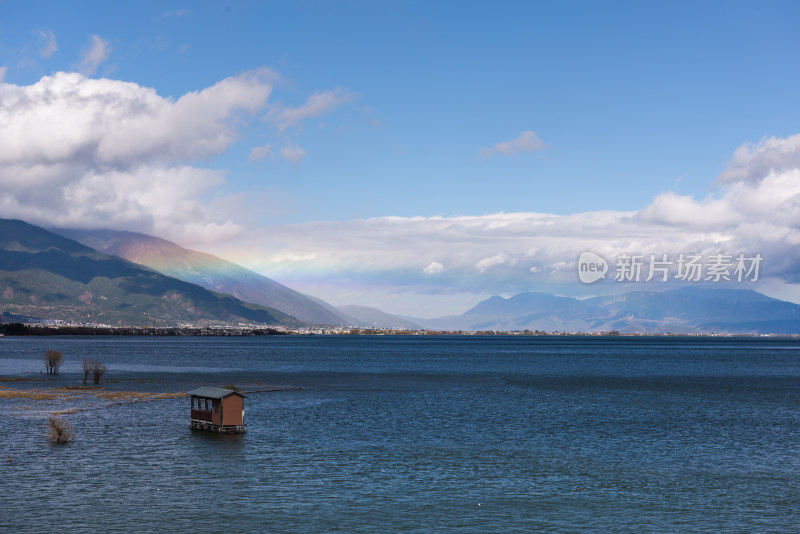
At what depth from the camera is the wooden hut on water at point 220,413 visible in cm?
6450

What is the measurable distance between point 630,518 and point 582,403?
5748 centimetres

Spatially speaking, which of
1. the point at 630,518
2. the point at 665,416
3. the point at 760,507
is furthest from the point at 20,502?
the point at 665,416

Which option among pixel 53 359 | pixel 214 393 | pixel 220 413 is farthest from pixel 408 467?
pixel 53 359

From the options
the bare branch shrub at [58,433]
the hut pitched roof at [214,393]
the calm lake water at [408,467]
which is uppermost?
the hut pitched roof at [214,393]

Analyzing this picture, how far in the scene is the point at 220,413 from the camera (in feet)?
211

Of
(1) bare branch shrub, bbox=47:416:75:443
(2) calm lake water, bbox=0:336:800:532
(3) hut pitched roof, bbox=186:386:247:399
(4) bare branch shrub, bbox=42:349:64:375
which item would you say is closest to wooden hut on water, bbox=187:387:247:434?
(3) hut pitched roof, bbox=186:386:247:399

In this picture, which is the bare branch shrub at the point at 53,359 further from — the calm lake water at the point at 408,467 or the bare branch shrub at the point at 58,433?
the bare branch shrub at the point at 58,433

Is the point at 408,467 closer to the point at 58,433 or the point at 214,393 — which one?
the point at 214,393

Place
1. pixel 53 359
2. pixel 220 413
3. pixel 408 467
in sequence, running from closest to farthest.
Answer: pixel 408 467 → pixel 220 413 → pixel 53 359

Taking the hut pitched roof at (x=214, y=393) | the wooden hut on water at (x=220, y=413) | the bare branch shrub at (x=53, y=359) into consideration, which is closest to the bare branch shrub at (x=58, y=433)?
the wooden hut on water at (x=220, y=413)

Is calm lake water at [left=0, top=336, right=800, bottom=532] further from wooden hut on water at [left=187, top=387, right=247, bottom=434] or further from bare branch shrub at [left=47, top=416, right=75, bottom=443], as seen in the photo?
wooden hut on water at [left=187, top=387, right=247, bottom=434]

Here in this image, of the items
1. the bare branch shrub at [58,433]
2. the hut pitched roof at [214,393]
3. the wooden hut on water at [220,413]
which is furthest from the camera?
the hut pitched roof at [214,393]

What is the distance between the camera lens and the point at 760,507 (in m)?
41.8

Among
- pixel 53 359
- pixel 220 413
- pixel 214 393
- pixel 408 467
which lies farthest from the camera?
pixel 53 359
